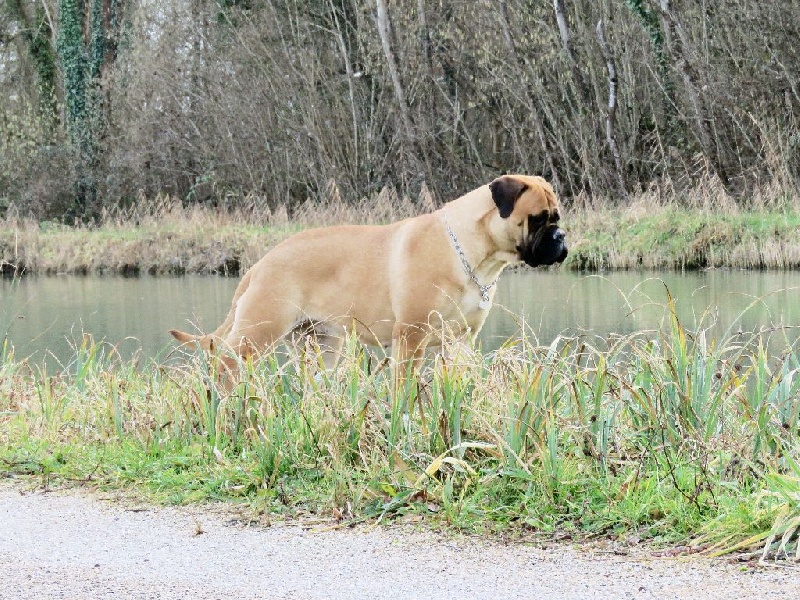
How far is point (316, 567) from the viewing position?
4.58 m

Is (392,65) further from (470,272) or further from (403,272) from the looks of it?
(470,272)

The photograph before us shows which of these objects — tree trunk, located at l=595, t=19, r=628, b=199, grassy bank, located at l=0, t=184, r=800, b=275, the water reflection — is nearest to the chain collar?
the water reflection

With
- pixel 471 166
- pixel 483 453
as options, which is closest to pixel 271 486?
pixel 483 453

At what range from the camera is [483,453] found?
5789 mm

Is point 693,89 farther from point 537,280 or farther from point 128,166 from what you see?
point 128,166

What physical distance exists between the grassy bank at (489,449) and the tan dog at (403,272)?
0.88 metres

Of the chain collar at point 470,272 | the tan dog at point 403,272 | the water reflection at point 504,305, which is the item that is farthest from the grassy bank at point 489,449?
the water reflection at point 504,305

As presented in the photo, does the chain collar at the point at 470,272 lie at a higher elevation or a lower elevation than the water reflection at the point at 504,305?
higher

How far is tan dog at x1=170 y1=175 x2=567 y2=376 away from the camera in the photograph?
7621 millimetres

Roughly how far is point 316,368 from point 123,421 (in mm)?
1104

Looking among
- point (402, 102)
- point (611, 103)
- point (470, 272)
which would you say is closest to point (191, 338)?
point (470, 272)

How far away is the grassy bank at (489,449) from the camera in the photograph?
5.06m

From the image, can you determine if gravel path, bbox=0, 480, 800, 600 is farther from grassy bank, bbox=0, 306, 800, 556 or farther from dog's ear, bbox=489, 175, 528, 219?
dog's ear, bbox=489, 175, 528, 219

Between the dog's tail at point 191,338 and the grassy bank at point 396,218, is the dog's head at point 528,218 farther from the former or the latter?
the grassy bank at point 396,218
